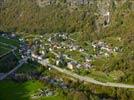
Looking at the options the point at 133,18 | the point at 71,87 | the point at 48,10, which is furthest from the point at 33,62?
the point at 48,10

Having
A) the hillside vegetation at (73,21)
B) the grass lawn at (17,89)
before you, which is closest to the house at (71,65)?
the grass lawn at (17,89)

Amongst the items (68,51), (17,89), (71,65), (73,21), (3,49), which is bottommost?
(68,51)

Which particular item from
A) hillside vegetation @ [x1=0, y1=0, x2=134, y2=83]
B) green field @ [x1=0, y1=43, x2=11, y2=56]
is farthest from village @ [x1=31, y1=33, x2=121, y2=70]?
green field @ [x1=0, y1=43, x2=11, y2=56]

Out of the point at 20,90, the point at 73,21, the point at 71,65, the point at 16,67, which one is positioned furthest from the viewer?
the point at 73,21

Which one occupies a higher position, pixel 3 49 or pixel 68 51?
pixel 3 49

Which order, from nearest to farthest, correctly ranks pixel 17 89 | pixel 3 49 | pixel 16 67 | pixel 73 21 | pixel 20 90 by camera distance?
pixel 20 90 < pixel 17 89 < pixel 16 67 < pixel 3 49 < pixel 73 21

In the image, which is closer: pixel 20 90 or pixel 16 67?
pixel 20 90

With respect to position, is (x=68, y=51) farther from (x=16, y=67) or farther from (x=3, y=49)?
(x=16, y=67)

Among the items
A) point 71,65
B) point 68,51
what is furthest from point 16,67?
point 68,51

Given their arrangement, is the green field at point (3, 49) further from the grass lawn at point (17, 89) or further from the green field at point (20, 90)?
the grass lawn at point (17, 89)

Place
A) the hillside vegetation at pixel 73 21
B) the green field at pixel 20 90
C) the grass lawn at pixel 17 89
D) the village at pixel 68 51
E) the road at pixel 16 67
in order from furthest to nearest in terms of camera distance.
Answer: the hillside vegetation at pixel 73 21
the village at pixel 68 51
the road at pixel 16 67
the grass lawn at pixel 17 89
the green field at pixel 20 90

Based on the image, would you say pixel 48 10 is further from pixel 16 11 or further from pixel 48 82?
pixel 48 82
